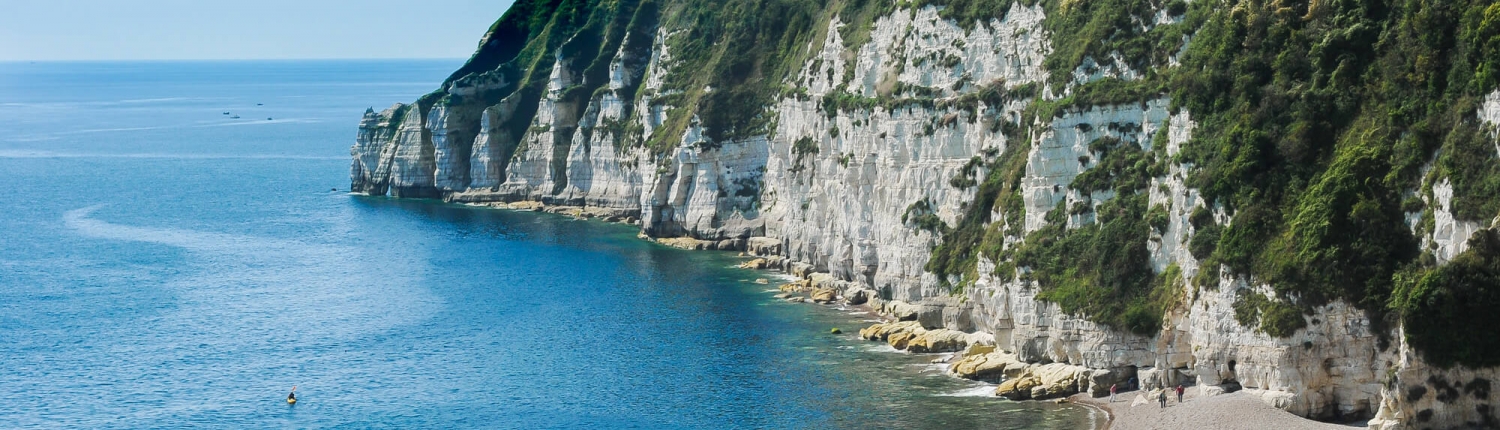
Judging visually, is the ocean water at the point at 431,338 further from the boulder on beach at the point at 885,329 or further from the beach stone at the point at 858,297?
the beach stone at the point at 858,297

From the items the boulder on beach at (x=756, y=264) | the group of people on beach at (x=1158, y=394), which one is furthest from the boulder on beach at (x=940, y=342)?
the boulder on beach at (x=756, y=264)

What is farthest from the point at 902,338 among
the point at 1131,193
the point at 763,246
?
the point at 763,246

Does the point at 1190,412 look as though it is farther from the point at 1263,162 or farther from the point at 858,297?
the point at 858,297

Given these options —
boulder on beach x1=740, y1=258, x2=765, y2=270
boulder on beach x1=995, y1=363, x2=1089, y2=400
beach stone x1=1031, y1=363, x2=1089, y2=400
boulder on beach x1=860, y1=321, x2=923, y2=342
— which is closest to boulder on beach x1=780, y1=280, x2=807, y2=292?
boulder on beach x1=740, y1=258, x2=765, y2=270

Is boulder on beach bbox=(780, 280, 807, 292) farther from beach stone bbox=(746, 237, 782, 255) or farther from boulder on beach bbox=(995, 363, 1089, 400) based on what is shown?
boulder on beach bbox=(995, 363, 1089, 400)

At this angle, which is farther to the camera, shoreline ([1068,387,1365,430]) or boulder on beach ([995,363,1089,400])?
boulder on beach ([995,363,1089,400])

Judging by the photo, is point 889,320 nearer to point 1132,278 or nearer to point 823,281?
point 823,281
